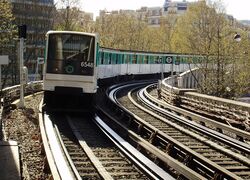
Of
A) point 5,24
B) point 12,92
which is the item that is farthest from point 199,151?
point 5,24

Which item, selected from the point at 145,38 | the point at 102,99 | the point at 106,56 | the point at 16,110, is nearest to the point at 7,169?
the point at 16,110

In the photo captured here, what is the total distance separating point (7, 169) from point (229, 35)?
2907cm

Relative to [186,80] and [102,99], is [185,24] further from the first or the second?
[102,99]

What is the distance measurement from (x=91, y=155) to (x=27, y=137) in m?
2.74

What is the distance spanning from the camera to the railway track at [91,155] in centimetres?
848

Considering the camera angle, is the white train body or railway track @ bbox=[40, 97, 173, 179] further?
the white train body

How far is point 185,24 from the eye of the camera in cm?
7075

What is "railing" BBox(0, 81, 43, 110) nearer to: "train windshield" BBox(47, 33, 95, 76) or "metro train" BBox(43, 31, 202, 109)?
"metro train" BBox(43, 31, 202, 109)

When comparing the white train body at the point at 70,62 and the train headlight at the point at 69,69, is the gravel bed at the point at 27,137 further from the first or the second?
→ the train headlight at the point at 69,69

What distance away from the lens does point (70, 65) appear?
15492 mm

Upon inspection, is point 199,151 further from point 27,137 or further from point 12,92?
point 12,92

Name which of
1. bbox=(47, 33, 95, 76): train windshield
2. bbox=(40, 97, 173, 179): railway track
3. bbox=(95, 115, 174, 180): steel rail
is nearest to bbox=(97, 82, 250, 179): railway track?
bbox=(95, 115, 174, 180): steel rail

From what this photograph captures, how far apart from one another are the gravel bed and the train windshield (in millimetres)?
1922

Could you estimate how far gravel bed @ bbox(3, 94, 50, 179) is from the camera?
352 inches
